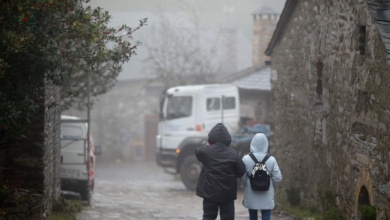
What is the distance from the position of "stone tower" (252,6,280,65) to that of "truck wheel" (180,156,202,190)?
1074cm

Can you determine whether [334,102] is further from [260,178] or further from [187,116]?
[187,116]

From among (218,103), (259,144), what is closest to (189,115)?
(218,103)

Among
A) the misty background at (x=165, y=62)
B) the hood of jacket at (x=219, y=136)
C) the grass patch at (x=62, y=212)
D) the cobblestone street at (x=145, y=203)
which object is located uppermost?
the misty background at (x=165, y=62)

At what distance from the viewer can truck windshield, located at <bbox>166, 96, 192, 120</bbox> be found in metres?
23.3

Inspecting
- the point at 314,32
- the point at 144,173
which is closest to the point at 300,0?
the point at 314,32

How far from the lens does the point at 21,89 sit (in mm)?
9523

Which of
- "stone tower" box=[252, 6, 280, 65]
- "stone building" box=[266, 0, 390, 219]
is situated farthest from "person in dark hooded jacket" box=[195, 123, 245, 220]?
"stone tower" box=[252, 6, 280, 65]

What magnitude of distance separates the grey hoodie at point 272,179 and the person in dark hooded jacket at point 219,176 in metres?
0.22

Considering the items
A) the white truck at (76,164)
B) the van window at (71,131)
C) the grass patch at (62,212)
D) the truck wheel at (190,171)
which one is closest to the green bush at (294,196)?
the grass patch at (62,212)

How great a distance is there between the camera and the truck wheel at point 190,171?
22.1 meters

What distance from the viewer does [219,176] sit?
970cm

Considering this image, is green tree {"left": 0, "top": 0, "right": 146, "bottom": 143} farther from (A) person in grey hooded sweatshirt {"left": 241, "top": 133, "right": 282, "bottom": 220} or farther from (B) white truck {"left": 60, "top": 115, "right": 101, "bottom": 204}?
(B) white truck {"left": 60, "top": 115, "right": 101, "bottom": 204}

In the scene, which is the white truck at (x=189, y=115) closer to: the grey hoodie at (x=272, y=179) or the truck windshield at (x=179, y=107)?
the truck windshield at (x=179, y=107)

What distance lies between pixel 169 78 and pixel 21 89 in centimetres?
2537
